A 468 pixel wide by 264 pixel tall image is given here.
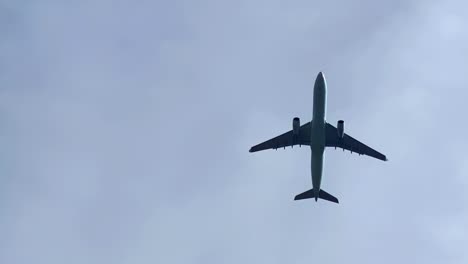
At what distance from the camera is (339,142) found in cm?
10281

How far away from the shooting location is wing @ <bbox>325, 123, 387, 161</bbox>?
101812 millimetres

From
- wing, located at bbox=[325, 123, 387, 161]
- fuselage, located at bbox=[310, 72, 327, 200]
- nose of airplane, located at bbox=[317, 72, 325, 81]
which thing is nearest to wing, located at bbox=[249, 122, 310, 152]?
wing, located at bbox=[325, 123, 387, 161]

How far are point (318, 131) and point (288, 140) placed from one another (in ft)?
28.9

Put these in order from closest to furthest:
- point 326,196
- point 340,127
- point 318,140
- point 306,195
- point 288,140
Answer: point 318,140 < point 340,127 < point 288,140 < point 306,195 < point 326,196

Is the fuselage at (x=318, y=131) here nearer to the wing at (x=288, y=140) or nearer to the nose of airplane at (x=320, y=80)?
the nose of airplane at (x=320, y=80)

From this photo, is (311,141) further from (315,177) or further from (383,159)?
(383,159)

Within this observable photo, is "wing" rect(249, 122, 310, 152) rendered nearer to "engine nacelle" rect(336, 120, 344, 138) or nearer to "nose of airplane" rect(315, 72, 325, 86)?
"engine nacelle" rect(336, 120, 344, 138)

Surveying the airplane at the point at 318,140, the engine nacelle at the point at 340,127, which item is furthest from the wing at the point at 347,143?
the engine nacelle at the point at 340,127

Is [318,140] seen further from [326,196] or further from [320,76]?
[326,196]

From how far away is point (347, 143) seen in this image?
10338 cm

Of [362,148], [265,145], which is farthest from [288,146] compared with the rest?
[362,148]

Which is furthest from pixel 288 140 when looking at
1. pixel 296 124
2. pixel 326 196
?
pixel 326 196

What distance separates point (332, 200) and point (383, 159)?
8754 mm

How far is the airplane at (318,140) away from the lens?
92.2m
